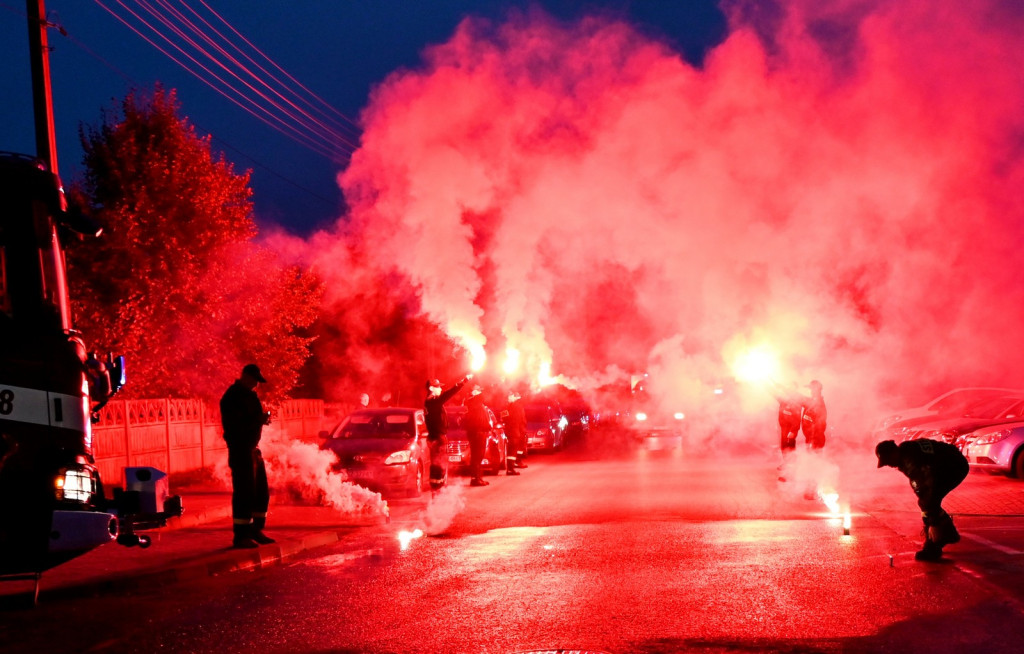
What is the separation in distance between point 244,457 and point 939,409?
17640 mm

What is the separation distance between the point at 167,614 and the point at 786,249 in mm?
20436

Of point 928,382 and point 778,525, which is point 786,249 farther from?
point 778,525

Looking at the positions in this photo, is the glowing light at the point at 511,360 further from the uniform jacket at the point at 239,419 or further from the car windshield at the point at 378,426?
the uniform jacket at the point at 239,419

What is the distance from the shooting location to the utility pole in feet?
45.8

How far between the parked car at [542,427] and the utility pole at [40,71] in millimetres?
18683

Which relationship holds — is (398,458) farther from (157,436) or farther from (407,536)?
(157,436)

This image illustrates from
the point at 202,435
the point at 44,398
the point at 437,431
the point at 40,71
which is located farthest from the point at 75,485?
the point at 202,435

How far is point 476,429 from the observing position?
65.1 ft

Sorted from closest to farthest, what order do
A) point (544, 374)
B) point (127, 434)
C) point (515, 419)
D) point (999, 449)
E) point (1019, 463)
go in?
point (1019, 463), point (999, 449), point (127, 434), point (515, 419), point (544, 374)

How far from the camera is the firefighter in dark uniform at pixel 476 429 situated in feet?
65.1

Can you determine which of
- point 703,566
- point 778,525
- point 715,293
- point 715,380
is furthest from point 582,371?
point 703,566

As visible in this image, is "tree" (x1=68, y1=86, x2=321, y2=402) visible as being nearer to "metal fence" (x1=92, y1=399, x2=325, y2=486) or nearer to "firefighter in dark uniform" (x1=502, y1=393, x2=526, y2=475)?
"metal fence" (x1=92, y1=399, x2=325, y2=486)

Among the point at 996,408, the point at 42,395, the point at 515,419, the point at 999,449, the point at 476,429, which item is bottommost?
the point at 999,449

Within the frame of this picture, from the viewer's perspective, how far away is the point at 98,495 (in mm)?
8156
